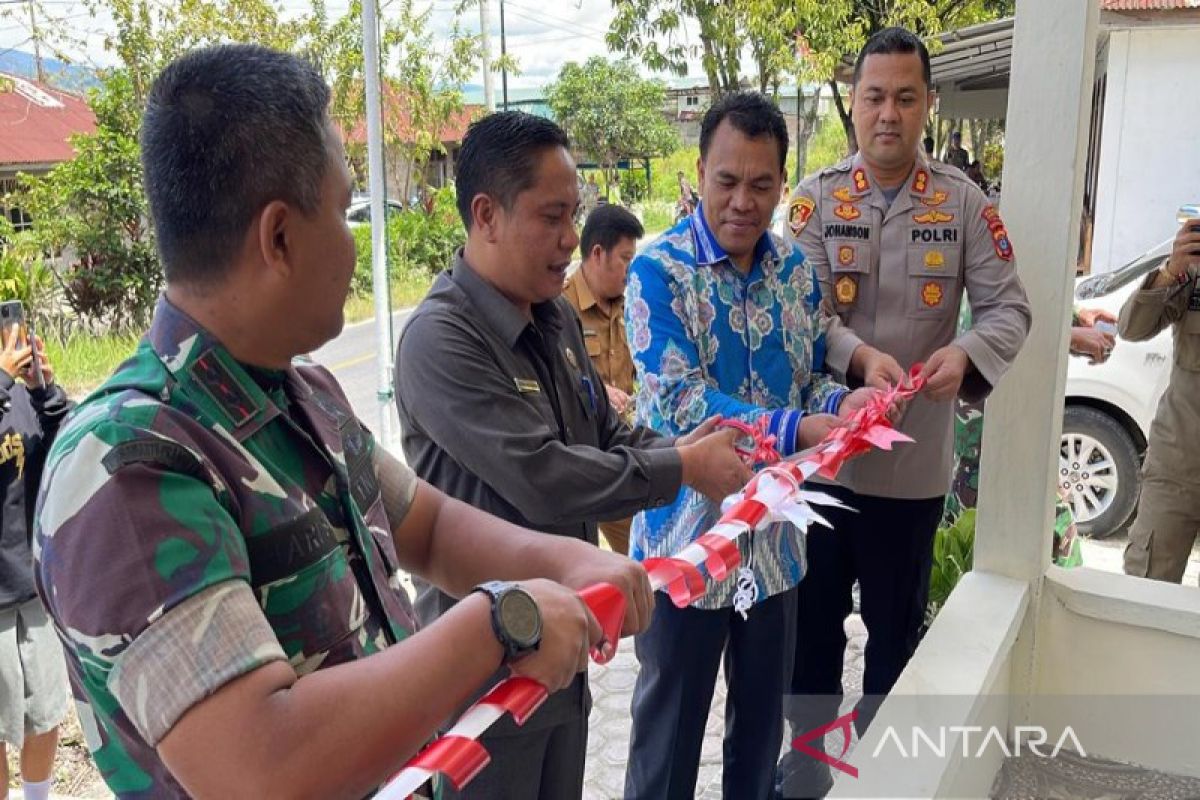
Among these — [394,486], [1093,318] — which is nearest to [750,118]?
[394,486]

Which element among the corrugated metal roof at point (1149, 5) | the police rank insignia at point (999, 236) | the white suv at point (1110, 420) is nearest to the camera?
the police rank insignia at point (999, 236)

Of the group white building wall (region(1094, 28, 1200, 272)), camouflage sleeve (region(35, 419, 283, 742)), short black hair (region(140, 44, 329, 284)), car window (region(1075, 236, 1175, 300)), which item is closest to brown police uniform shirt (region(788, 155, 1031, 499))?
short black hair (region(140, 44, 329, 284))

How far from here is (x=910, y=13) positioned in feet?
31.3

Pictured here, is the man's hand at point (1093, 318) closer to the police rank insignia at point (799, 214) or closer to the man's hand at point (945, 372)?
the police rank insignia at point (799, 214)

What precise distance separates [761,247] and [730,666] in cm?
111

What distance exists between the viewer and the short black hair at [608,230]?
453 centimetres

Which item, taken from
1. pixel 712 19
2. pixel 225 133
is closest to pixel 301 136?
pixel 225 133

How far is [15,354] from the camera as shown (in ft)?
10.9

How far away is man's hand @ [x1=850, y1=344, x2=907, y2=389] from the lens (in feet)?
8.34

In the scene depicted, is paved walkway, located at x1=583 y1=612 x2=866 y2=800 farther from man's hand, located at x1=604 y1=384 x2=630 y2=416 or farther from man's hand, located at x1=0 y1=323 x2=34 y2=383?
man's hand, located at x1=0 y1=323 x2=34 y2=383

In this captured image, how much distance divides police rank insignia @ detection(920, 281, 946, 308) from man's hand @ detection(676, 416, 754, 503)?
0.99 m

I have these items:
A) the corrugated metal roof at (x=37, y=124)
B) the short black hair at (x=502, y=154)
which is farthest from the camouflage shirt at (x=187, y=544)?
the corrugated metal roof at (x=37, y=124)

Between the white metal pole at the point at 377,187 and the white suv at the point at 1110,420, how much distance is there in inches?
150

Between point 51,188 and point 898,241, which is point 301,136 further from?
point 51,188
